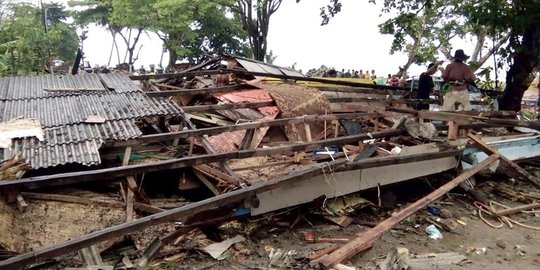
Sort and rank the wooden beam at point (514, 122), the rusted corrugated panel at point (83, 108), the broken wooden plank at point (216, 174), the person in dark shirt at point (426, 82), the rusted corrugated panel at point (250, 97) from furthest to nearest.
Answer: the person in dark shirt at point (426, 82) < the rusted corrugated panel at point (250, 97) < the wooden beam at point (514, 122) < the rusted corrugated panel at point (83, 108) < the broken wooden plank at point (216, 174)

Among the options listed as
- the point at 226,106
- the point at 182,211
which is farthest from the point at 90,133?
the point at 226,106

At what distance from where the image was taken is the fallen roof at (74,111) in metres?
4.32

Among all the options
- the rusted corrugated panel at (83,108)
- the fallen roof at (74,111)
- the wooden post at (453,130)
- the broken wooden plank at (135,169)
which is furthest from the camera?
the wooden post at (453,130)

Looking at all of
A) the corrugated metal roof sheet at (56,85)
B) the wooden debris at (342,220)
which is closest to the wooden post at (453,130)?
the wooden debris at (342,220)

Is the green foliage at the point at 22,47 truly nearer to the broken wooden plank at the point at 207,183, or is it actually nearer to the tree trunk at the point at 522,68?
the broken wooden plank at the point at 207,183

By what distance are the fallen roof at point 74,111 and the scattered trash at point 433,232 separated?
3.56m

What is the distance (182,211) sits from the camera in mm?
3564

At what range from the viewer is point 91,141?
14.9 feet

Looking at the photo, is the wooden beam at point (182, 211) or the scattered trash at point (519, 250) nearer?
the wooden beam at point (182, 211)

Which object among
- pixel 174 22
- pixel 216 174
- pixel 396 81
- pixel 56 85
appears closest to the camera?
pixel 216 174

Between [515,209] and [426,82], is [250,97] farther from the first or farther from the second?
[426,82]

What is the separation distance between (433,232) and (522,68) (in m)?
→ 6.80

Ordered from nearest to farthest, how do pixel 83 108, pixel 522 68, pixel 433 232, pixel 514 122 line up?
pixel 433 232 < pixel 83 108 < pixel 514 122 < pixel 522 68

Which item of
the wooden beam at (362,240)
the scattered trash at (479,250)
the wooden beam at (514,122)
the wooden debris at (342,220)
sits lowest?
the scattered trash at (479,250)
